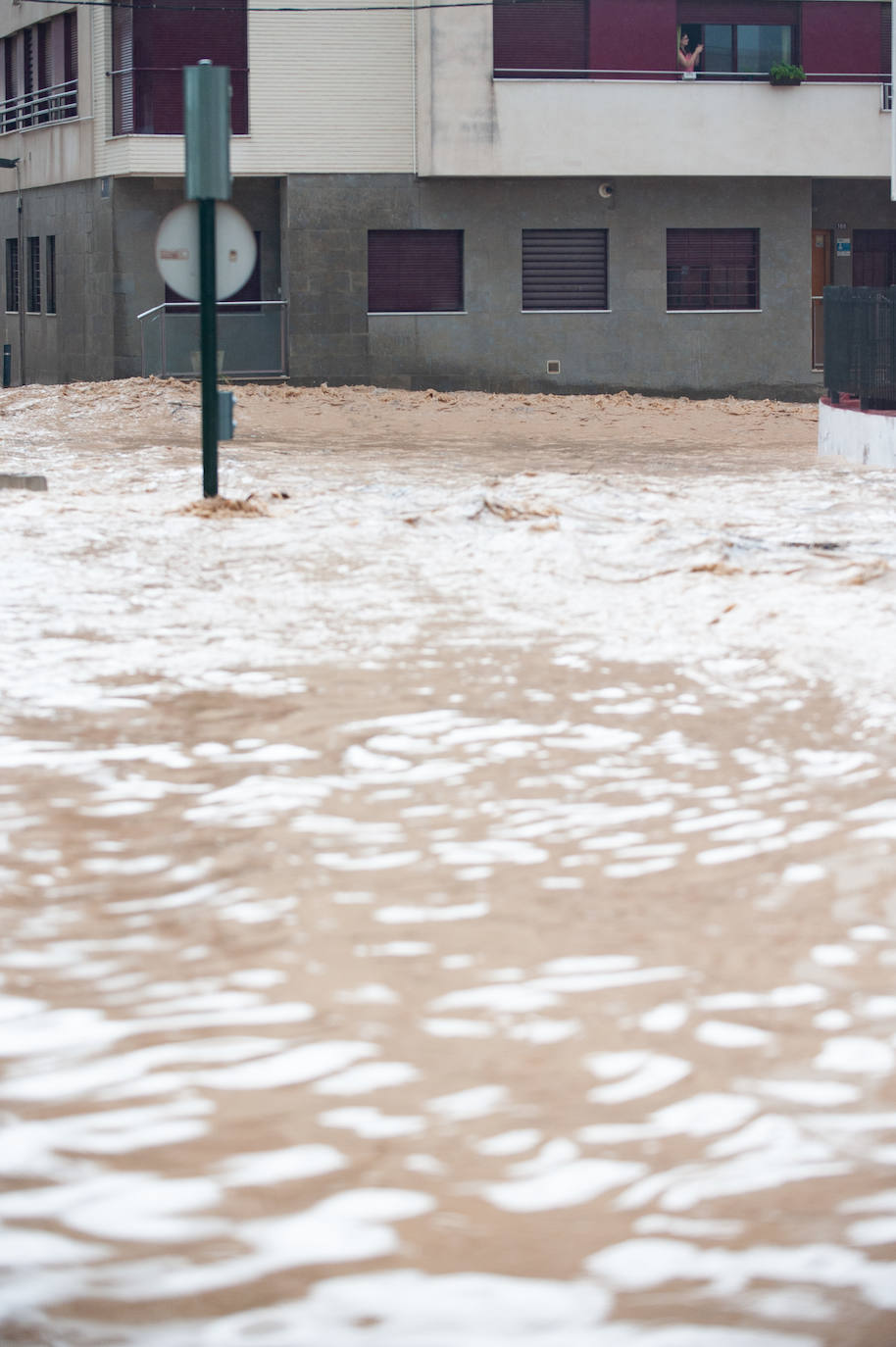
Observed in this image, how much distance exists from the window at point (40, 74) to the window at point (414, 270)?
263 inches

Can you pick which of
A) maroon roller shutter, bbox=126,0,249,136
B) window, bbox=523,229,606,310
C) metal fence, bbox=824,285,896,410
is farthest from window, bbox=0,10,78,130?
metal fence, bbox=824,285,896,410

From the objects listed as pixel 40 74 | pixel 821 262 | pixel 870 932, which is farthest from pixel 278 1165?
pixel 40 74

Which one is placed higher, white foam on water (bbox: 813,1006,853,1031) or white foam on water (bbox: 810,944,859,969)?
white foam on water (bbox: 810,944,859,969)

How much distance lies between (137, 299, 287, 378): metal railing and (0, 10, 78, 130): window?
17.8 ft

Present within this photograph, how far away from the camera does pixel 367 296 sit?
31.9 metres

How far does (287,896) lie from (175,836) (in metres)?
0.73

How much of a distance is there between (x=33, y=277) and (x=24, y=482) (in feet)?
73.5

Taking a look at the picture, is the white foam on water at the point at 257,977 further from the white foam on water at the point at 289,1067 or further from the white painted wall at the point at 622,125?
the white painted wall at the point at 622,125

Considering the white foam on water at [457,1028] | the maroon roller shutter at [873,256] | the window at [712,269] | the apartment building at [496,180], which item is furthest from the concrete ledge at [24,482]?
the maroon roller shutter at [873,256]

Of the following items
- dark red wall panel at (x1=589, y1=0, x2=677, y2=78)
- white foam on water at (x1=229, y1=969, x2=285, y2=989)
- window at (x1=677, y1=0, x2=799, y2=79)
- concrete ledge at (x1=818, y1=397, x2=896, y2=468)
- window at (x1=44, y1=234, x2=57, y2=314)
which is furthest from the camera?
window at (x1=44, y1=234, x2=57, y2=314)

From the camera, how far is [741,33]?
31812 millimetres

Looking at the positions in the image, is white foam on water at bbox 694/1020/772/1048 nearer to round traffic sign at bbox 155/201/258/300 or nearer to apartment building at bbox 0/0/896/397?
round traffic sign at bbox 155/201/258/300

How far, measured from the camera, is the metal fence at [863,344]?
19906mm

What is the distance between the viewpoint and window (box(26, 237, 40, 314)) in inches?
1452
